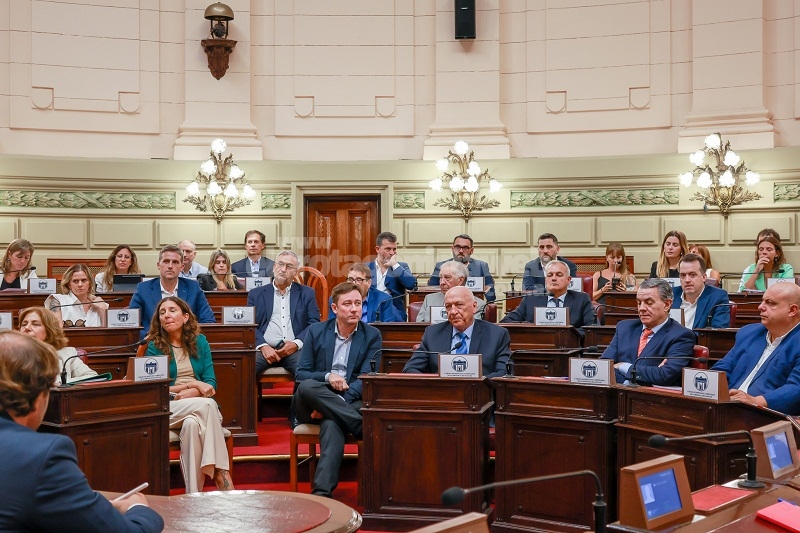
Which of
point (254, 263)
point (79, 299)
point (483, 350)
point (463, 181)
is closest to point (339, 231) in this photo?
point (463, 181)

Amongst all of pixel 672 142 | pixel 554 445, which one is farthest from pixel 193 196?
pixel 554 445

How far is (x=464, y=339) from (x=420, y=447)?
3.16ft

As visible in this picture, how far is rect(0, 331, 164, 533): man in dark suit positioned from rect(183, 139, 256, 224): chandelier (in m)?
8.96

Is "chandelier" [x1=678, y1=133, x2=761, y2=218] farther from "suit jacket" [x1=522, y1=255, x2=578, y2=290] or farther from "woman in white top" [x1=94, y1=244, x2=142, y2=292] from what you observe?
"woman in white top" [x1=94, y1=244, x2=142, y2=292]

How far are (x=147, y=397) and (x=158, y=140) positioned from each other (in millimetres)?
6876

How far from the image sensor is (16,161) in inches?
435

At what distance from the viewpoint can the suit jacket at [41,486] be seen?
2.29 m

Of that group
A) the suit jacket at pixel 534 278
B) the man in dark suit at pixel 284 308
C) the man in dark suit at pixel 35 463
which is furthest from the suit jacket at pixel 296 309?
the man in dark suit at pixel 35 463

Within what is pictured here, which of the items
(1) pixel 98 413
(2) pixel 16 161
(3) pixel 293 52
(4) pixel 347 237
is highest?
(3) pixel 293 52

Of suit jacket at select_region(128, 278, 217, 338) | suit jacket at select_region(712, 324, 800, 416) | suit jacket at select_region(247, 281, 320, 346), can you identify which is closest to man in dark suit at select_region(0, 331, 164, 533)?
suit jacket at select_region(712, 324, 800, 416)

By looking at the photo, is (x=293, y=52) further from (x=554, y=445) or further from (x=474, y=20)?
(x=554, y=445)

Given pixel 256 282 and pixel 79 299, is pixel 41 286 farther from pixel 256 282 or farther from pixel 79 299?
pixel 256 282

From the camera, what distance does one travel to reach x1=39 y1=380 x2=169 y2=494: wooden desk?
495 centimetres

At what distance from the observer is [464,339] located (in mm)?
6090
